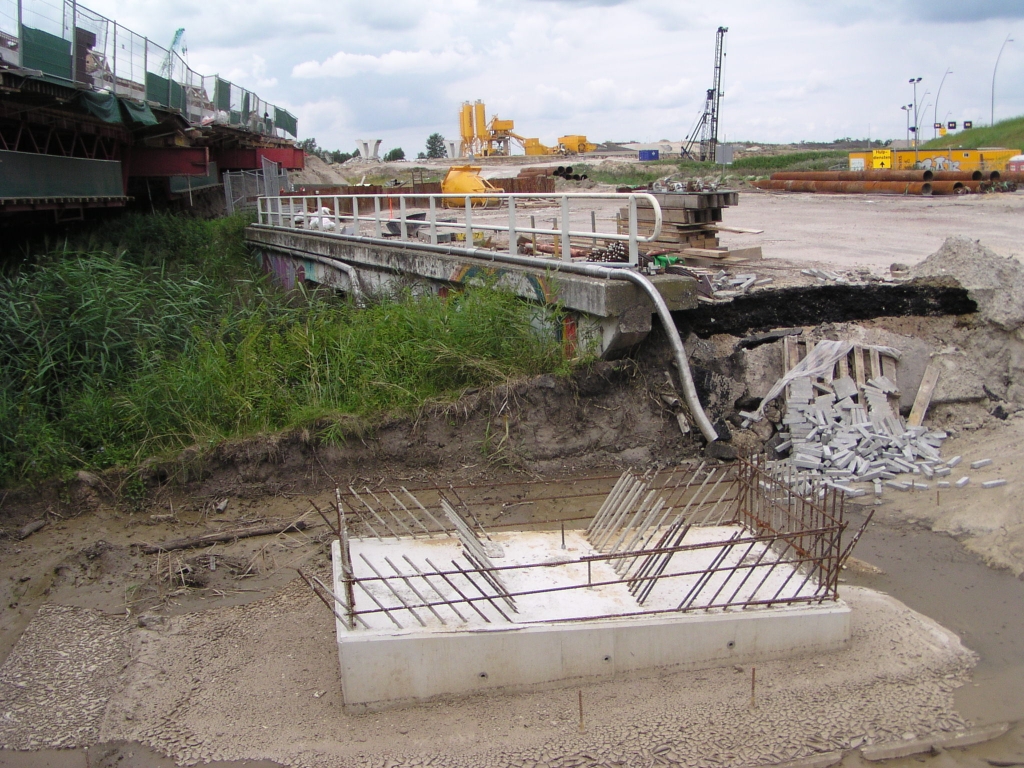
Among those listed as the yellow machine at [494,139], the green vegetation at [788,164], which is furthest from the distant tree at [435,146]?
the green vegetation at [788,164]

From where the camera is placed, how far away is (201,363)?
10.4 metres

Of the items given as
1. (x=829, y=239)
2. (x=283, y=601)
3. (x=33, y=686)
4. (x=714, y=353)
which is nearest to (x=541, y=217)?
(x=829, y=239)

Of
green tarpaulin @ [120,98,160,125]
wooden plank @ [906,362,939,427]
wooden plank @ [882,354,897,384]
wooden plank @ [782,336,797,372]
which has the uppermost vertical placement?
green tarpaulin @ [120,98,160,125]

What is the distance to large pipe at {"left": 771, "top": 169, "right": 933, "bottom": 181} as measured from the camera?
26.8 metres

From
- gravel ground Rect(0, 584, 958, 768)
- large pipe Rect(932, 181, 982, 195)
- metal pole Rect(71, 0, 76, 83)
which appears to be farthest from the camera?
large pipe Rect(932, 181, 982, 195)

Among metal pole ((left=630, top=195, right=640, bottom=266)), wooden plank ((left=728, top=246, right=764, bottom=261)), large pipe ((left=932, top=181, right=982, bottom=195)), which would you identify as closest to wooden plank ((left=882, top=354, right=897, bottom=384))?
metal pole ((left=630, top=195, right=640, bottom=266))

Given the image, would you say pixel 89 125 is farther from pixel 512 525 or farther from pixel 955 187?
pixel 955 187

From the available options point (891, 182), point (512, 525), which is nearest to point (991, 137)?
point (891, 182)

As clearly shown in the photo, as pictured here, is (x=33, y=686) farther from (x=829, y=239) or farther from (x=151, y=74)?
(x=829, y=239)

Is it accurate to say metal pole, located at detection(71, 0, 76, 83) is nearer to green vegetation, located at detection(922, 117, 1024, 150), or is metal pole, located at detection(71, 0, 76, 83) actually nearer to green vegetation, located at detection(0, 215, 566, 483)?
green vegetation, located at detection(0, 215, 566, 483)

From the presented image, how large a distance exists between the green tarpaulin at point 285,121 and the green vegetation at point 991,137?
33.5 meters

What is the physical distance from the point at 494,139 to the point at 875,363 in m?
65.8

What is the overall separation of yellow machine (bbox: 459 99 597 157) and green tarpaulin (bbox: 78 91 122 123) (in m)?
57.3

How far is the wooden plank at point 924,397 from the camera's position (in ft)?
29.6
